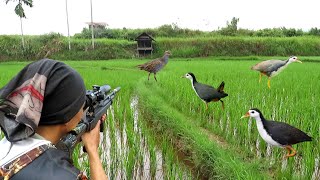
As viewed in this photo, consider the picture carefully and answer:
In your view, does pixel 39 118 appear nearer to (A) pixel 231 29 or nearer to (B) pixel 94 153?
(B) pixel 94 153

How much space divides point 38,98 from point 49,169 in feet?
0.82

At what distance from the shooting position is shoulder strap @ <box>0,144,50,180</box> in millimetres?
1045

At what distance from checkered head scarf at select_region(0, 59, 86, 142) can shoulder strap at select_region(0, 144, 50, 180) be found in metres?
0.08

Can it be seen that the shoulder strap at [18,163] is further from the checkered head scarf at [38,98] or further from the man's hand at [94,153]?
the man's hand at [94,153]

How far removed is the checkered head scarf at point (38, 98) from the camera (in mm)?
1147

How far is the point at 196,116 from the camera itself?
5062 millimetres

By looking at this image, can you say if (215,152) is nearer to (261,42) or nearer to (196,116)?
(196,116)

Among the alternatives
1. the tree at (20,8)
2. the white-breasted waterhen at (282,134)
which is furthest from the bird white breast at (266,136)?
the tree at (20,8)

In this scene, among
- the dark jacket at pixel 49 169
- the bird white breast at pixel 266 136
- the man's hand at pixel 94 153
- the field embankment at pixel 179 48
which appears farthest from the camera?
the field embankment at pixel 179 48

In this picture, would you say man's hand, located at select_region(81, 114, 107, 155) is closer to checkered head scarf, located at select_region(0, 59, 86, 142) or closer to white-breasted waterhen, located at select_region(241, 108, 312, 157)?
checkered head scarf, located at select_region(0, 59, 86, 142)

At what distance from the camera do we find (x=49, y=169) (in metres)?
1.05

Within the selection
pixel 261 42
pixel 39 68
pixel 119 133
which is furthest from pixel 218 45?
pixel 39 68

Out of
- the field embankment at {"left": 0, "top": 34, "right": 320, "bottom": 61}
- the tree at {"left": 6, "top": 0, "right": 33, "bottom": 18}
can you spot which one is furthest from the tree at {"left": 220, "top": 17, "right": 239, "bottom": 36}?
the tree at {"left": 6, "top": 0, "right": 33, "bottom": 18}

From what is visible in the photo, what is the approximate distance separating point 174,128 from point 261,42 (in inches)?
762
